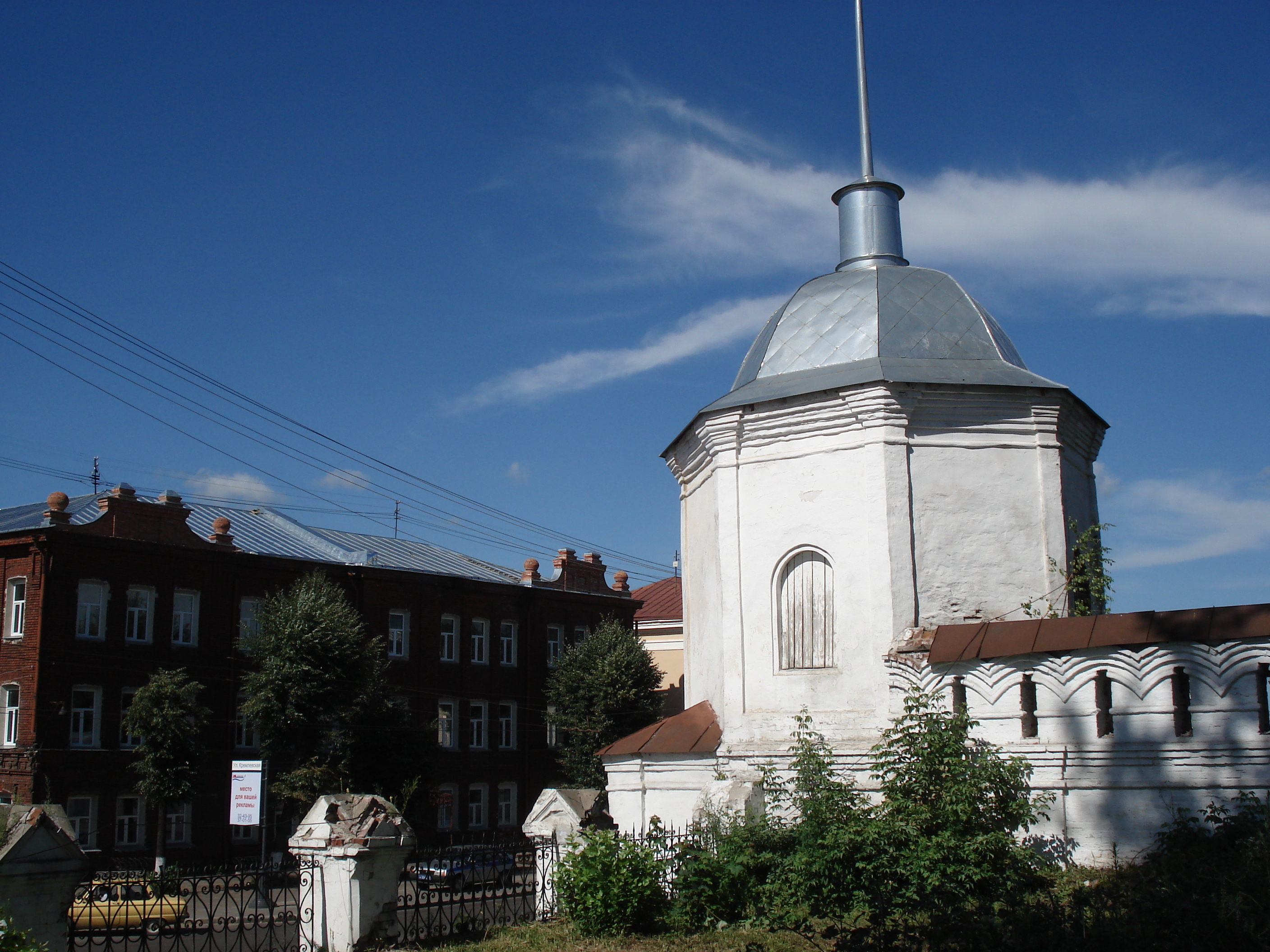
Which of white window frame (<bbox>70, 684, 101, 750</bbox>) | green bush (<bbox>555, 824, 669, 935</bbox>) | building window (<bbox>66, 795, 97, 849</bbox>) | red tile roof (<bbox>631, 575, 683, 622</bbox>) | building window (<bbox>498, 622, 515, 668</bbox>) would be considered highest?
red tile roof (<bbox>631, 575, 683, 622</bbox>)

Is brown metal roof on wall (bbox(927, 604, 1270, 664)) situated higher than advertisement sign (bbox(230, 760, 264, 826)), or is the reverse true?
brown metal roof on wall (bbox(927, 604, 1270, 664))

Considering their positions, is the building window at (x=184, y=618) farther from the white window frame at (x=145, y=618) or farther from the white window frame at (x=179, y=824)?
the white window frame at (x=179, y=824)

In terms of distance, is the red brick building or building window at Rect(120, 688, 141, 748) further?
building window at Rect(120, 688, 141, 748)

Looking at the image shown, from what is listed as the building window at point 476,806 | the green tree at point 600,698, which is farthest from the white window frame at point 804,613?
the building window at point 476,806

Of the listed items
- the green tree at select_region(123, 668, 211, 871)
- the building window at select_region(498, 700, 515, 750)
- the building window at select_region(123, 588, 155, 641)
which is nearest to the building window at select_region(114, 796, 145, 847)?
the green tree at select_region(123, 668, 211, 871)

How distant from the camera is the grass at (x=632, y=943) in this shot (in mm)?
8609

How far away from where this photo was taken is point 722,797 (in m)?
12.2

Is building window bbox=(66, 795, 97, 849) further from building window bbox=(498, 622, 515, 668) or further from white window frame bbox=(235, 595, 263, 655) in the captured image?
building window bbox=(498, 622, 515, 668)

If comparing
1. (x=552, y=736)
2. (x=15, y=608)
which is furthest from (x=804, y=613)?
(x=552, y=736)

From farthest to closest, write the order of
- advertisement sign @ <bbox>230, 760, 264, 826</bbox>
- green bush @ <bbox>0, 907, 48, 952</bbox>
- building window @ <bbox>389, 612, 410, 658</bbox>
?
building window @ <bbox>389, 612, 410, 658</bbox> < advertisement sign @ <bbox>230, 760, 264, 826</bbox> < green bush @ <bbox>0, 907, 48, 952</bbox>

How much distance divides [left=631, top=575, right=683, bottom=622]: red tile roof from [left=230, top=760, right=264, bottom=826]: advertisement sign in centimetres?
2245

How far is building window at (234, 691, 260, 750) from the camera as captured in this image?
2825cm

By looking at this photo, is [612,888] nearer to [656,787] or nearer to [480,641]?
[656,787]

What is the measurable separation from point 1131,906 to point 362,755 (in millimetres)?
22081
